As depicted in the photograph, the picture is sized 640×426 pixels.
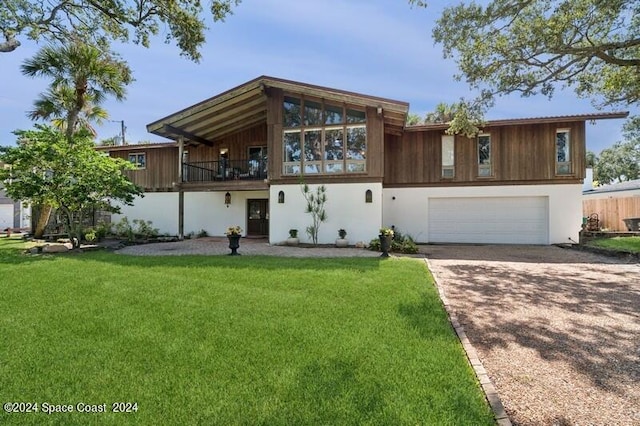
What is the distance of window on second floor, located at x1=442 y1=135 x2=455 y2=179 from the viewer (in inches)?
604

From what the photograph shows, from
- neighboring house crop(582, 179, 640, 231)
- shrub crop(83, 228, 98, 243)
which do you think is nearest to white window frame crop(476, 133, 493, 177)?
neighboring house crop(582, 179, 640, 231)

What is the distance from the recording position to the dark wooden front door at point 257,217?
17.2m

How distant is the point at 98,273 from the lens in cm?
717

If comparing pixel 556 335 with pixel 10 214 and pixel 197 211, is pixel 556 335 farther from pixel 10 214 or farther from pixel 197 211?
pixel 10 214

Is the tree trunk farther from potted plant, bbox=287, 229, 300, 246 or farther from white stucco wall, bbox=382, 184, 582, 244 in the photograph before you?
white stucco wall, bbox=382, 184, 582, 244

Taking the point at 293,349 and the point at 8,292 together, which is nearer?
the point at 293,349

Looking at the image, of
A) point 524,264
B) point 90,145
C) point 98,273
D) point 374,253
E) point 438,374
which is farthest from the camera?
point 90,145

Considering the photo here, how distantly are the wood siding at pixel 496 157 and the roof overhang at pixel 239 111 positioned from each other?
133cm

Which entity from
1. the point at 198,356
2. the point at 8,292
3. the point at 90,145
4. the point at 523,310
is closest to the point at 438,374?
the point at 198,356

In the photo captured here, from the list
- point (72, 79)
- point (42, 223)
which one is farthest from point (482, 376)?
point (42, 223)

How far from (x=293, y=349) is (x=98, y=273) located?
18.5 feet

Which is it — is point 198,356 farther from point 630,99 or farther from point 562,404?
point 630,99

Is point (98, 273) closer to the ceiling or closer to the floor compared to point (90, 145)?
closer to the floor

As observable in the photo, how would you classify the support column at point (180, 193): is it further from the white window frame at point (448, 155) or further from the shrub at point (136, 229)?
the white window frame at point (448, 155)
